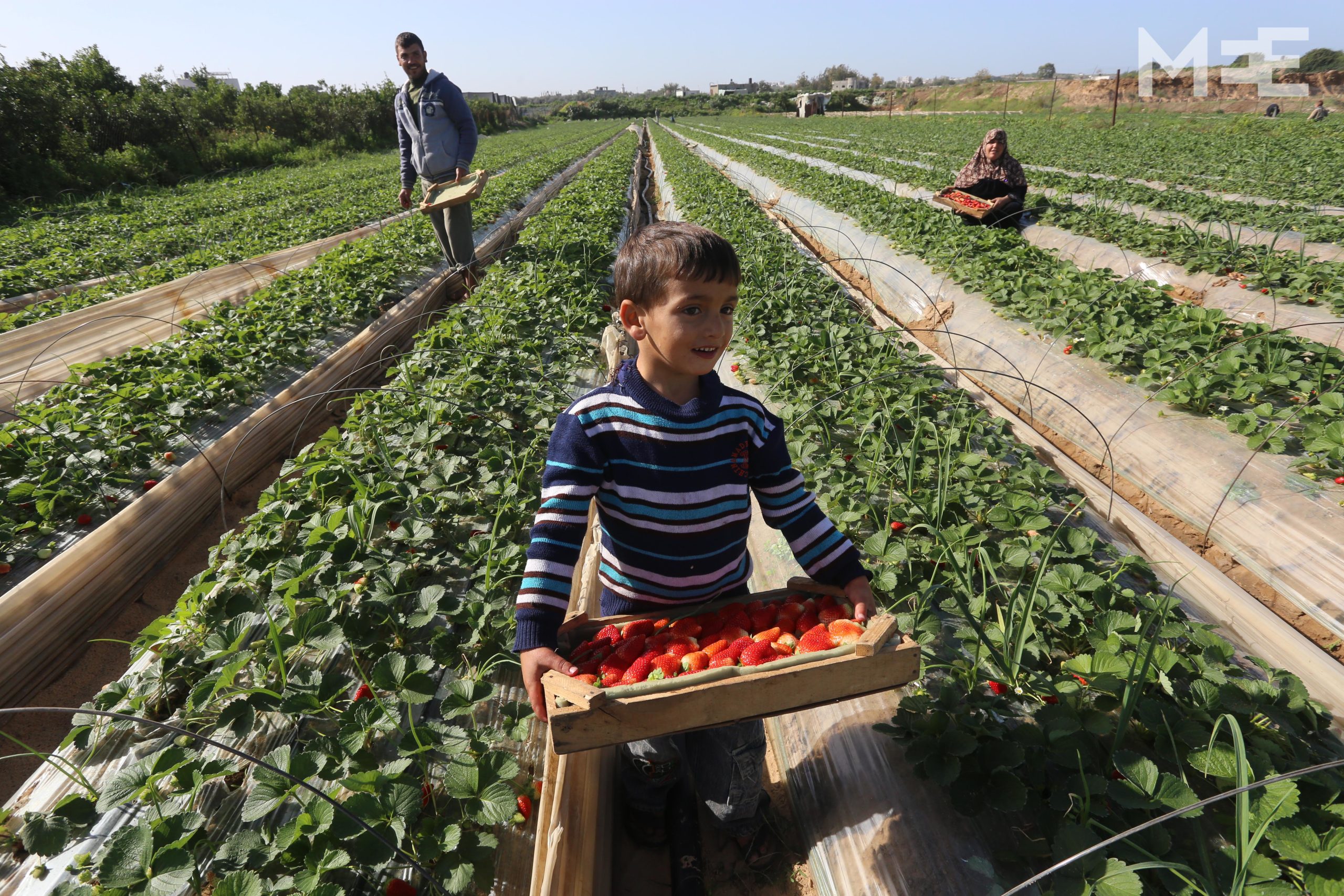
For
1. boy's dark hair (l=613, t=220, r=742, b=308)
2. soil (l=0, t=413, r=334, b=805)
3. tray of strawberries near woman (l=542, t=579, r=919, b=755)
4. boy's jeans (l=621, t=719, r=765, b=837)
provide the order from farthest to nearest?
1. soil (l=0, t=413, r=334, b=805)
2. boy's jeans (l=621, t=719, r=765, b=837)
3. boy's dark hair (l=613, t=220, r=742, b=308)
4. tray of strawberries near woman (l=542, t=579, r=919, b=755)

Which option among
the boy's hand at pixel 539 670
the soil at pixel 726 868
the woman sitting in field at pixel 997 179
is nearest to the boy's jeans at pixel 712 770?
the soil at pixel 726 868

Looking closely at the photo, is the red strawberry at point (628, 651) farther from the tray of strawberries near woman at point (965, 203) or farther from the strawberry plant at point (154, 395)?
the tray of strawberries near woman at point (965, 203)

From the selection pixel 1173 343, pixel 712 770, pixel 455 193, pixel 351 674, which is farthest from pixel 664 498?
pixel 455 193

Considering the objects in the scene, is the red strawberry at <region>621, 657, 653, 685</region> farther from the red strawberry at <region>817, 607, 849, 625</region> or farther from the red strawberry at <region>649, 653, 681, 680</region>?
the red strawberry at <region>817, 607, 849, 625</region>

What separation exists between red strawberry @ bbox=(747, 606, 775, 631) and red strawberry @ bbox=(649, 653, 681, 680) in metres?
0.24

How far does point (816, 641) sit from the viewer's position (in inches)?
56.5

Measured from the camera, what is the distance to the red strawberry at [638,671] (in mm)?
1383

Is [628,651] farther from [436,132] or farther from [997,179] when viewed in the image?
[997,179]

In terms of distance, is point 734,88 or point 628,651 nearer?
point 628,651

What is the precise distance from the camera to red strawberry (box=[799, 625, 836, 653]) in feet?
4.65

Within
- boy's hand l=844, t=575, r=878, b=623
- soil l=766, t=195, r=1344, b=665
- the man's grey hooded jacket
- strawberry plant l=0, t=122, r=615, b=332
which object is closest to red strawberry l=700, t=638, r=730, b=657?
boy's hand l=844, t=575, r=878, b=623

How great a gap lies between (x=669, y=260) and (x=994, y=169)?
8.77 m

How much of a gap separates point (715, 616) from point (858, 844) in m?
0.74

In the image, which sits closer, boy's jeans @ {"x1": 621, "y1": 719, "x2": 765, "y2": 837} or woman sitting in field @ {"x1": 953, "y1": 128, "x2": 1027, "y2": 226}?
boy's jeans @ {"x1": 621, "y1": 719, "x2": 765, "y2": 837}
